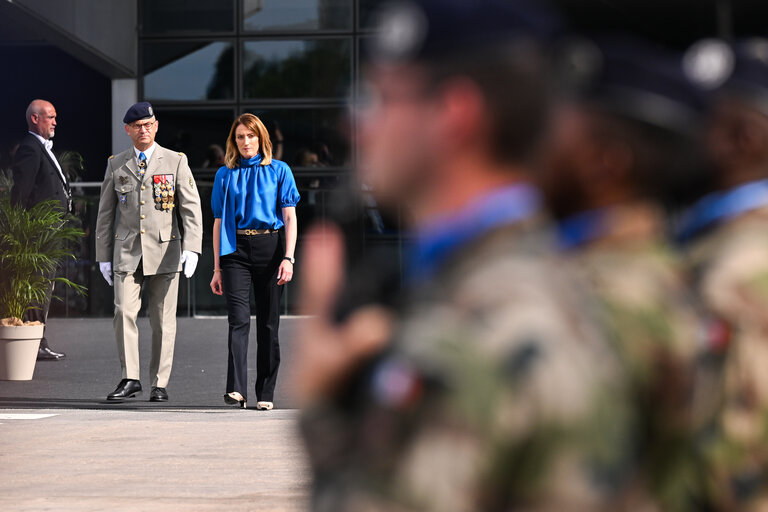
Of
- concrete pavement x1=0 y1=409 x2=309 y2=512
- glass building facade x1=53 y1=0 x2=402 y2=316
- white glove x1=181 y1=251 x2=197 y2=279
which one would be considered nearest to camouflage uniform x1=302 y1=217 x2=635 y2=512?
concrete pavement x1=0 y1=409 x2=309 y2=512

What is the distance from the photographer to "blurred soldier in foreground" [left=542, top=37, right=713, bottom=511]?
1.45 metres

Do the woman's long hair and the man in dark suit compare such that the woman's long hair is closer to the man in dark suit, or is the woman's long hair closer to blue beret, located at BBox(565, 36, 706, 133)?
the man in dark suit

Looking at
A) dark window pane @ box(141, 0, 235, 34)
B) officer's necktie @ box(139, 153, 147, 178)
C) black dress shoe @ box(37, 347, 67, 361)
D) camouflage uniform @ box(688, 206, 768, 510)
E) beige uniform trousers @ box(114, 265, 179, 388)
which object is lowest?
black dress shoe @ box(37, 347, 67, 361)

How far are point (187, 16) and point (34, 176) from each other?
353 inches

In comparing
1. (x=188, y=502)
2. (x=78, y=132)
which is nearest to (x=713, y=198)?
(x=188, y=502)

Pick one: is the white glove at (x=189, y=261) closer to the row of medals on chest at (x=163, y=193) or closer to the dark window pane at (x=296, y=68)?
the row of medals on chest at (x=163, y=193)

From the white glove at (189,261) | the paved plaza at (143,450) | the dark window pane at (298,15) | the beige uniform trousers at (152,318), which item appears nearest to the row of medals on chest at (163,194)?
the white glove at (189,261)

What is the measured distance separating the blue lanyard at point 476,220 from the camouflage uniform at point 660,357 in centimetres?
16

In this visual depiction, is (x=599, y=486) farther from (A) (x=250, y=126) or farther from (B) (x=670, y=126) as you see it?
(A) (x=250, y=126)

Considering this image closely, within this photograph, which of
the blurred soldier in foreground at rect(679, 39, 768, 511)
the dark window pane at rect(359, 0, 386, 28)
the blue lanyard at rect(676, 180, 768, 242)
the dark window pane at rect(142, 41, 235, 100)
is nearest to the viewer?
the dark window pane at rect(359, 0, 386, 28)

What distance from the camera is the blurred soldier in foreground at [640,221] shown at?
145 centimetres

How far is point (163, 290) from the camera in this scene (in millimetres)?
8070

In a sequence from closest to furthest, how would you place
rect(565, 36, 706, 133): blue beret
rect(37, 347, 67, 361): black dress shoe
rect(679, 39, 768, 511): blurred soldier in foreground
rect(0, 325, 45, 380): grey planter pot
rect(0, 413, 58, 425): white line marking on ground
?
1. rect(679, 39, 768, 511): blurred soldier in foreground
2. rect(565, 36, 706, 133): blue beret
3. rect(0, 413, 58, 425): white line marking on ground
4. rect(0, 325, 45, 380): grey planter pot
5. rect(37, 347, 67, 361): black dress shoe

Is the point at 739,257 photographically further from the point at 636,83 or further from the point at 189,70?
the point at 189,70
